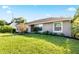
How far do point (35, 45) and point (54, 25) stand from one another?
1.04 meters

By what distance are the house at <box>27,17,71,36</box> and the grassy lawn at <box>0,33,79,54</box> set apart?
0.31 meters

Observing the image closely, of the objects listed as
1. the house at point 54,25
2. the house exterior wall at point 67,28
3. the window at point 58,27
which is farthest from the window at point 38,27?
the house exterior wall at point 67,28

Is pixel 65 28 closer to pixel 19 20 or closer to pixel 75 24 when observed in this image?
pixel 75 24

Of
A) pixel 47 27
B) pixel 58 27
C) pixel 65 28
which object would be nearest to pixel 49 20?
pixel 47 27

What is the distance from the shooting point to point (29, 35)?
11148mm

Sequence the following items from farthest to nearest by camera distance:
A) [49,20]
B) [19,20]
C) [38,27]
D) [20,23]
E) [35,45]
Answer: [38,27] → [49,20] → [20,23] → [19,20] → [35,45]

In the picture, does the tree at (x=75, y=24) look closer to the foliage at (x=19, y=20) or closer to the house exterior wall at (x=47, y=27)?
the house exterior wall at (x=47, y=27)

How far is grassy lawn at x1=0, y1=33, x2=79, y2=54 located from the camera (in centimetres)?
1083

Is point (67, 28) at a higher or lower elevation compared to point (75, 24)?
lower

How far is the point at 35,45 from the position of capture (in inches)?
429

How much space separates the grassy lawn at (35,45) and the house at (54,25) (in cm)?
31

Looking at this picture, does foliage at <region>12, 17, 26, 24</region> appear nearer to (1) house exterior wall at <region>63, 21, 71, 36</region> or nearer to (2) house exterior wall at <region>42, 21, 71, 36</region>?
(2) house exterior wall at <region>42, 21, 71, 36</region>

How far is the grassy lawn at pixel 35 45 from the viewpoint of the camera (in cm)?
1083
